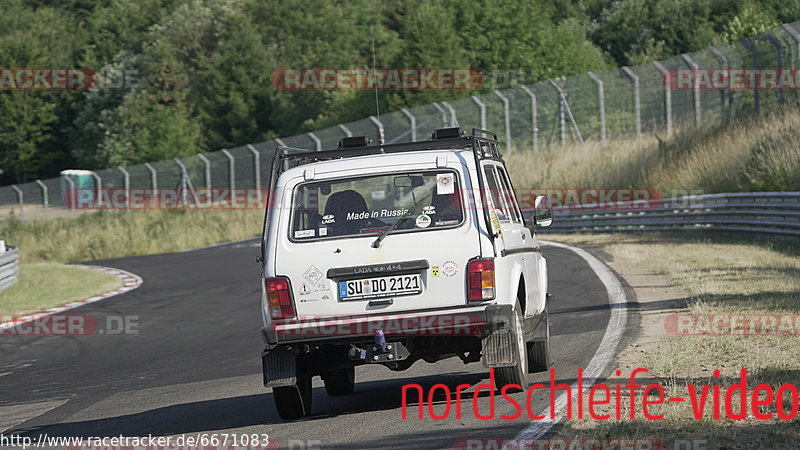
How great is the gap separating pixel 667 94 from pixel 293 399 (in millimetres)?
29095

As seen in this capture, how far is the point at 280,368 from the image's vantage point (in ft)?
26.3

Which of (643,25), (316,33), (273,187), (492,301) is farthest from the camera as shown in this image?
(316,33)

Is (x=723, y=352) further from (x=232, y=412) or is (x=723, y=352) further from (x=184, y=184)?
(x=184, y=184)

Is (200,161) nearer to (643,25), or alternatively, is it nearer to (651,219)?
(651,219)

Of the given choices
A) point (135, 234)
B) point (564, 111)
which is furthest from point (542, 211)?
point (135, 234)

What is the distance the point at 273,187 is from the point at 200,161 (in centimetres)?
3994

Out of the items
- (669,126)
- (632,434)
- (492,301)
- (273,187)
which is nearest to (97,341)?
(273,187)

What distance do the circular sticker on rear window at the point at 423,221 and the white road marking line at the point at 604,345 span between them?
1.52 meters

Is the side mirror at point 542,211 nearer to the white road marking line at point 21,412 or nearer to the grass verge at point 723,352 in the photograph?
the grass verge at point 723,352

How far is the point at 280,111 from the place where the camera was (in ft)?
244

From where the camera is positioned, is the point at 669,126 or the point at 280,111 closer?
the point at 669,126

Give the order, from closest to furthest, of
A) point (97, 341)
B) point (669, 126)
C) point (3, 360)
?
point (3, 360) → point (97, 341) → point (669, 126)

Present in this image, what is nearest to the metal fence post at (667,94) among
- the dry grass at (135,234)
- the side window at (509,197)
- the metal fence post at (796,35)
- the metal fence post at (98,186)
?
the metal fence post at (796,35)

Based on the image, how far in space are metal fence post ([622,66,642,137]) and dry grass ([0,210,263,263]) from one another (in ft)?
49.7
